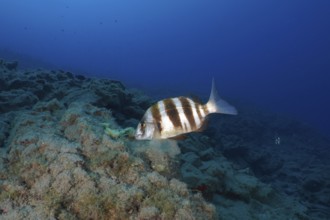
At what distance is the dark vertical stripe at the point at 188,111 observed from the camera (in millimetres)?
3154

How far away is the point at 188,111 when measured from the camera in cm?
316

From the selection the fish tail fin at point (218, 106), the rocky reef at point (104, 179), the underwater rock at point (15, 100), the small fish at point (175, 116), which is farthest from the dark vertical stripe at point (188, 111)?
the underwater rock at point (15, 100)

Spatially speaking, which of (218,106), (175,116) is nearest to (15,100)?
(175,116)

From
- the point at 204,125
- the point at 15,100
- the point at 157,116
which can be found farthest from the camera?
the point at 15,100

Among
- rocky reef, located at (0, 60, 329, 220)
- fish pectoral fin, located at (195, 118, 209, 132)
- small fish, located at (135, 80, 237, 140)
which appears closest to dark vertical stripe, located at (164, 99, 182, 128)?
small fish, located at (135, 80, 237, 140)

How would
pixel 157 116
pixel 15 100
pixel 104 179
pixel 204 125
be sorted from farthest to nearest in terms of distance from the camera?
pixel 15 100, pixel 204 125, pixel 157 116, pixel 104 179

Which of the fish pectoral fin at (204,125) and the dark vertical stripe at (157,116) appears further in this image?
the fish pectoral fin at (204,125)

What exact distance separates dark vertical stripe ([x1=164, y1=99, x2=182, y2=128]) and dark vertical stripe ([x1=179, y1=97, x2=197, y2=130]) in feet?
0.32

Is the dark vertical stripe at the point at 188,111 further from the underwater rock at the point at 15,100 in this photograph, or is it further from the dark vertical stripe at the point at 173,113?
the underwater rock at the point at 15,100

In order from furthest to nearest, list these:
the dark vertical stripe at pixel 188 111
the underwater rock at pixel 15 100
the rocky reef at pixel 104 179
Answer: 1. the underwater rock at pixel 15 100
2. the dark vertical stripe at pixel 188 111
3. the rocky reef at pixel 104 179

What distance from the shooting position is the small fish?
3064mm

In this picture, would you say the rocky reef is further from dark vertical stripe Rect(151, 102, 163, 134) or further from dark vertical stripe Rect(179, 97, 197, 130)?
dark vertical stripe Rect(179, 97, 197, 130)

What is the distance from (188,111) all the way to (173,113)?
0.53ft

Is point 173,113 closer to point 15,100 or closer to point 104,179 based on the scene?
point 104,179
